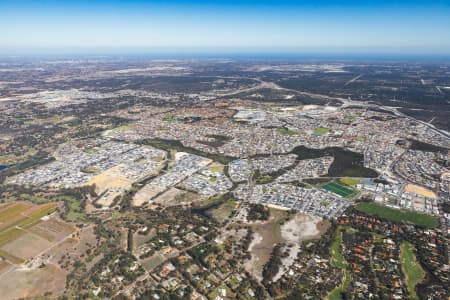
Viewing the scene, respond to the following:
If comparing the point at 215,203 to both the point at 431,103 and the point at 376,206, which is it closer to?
the point at 376,206

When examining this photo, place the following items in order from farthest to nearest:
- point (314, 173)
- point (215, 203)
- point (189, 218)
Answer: point (314, 173), point (215, 203), point (189, 218)

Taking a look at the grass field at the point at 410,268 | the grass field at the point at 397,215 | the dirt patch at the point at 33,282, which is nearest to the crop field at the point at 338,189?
the grass field at the point at 397,215

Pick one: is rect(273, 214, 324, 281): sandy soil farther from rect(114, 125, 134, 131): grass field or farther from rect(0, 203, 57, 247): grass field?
rect(114, 125, 134, 131): grass field

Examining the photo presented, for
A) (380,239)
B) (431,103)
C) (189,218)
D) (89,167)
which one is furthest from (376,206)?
(431,103)

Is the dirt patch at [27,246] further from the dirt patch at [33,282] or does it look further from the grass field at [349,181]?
the grass field at [349,181]

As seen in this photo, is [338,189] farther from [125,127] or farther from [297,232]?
[125,127]

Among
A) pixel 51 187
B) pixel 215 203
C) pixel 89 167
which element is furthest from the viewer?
pixel 89 167
